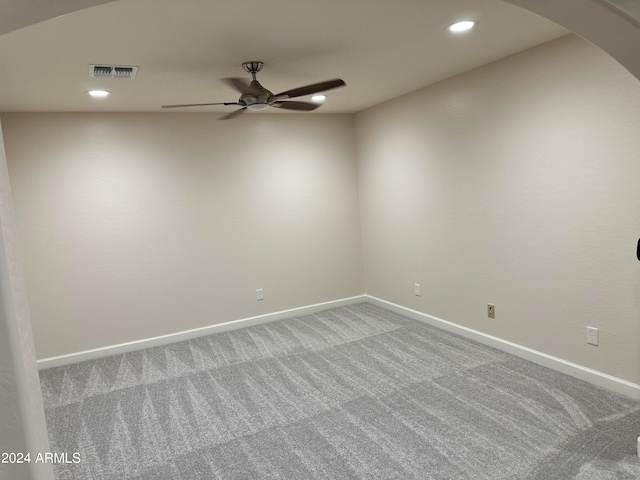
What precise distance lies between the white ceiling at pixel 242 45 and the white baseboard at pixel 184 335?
232 centimetres

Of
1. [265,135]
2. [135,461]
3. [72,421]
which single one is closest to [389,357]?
[135,461]

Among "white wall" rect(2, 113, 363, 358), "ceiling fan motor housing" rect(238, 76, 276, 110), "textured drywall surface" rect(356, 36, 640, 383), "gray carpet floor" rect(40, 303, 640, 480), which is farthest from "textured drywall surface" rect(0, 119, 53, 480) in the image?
"white wall" rect(2, 113, 363, 358)

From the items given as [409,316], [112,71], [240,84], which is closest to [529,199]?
[409,316]

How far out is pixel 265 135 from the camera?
5.02 meters

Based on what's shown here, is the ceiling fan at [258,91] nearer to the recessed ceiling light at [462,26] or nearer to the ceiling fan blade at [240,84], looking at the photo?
the ceiling fan blade at [240,84]

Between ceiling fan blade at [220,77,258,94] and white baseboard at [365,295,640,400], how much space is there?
113 inches

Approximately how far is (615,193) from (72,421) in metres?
3.98

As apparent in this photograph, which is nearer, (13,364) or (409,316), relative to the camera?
(13,364)

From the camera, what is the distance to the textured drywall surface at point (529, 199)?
2.88 m

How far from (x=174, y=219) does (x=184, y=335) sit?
1240mm

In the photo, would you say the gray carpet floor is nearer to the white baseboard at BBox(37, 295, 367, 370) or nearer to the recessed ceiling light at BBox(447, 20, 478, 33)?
the white baseboard at BBox(37, 295, 367, 370)

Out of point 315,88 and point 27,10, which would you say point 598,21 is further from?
point 27,10

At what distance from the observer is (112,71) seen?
2.96 meters

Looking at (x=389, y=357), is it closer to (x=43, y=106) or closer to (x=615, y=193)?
(x=615, y=193)
